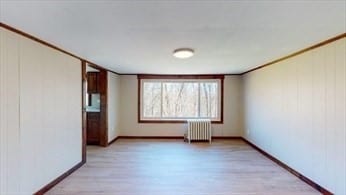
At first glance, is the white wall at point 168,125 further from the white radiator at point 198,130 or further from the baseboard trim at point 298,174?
the baseboard trim at point 298,174

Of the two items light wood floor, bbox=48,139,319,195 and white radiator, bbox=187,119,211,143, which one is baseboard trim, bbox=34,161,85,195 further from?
white radiator, bbox=187,119,211,143

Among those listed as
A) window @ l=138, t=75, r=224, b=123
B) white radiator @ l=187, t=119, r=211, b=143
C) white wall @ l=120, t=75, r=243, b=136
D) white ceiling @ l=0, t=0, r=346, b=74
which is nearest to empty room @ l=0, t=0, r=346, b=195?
white ceiling @ l=0, t=0, r=346, b=74

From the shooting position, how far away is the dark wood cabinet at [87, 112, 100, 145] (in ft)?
23.7

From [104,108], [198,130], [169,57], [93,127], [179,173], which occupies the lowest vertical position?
[179,173]

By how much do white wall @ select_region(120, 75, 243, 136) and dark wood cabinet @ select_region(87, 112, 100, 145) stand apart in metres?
1.26

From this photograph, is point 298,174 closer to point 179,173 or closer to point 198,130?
point 179,173

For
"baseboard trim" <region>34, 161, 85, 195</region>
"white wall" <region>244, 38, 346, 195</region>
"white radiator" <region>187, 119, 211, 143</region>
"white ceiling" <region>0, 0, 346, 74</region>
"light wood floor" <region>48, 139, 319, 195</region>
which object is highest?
"white ceiling" <region>0, 0, 346, 74</region>

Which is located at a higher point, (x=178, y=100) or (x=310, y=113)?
(x=178, y=100)

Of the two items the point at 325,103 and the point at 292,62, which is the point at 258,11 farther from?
the point at 292,62

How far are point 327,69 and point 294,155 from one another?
1.63 meters

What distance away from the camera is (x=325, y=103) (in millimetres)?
3715

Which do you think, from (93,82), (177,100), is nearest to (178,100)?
(177,100)

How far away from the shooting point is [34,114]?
3.55 metres

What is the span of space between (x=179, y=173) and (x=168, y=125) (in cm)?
381
